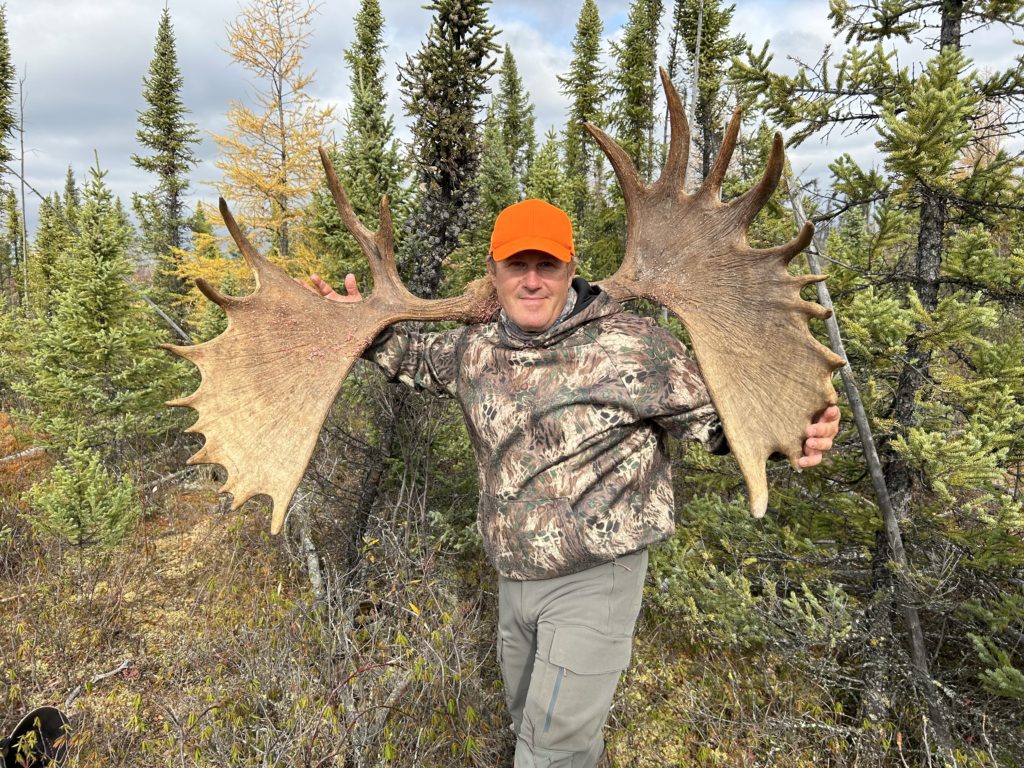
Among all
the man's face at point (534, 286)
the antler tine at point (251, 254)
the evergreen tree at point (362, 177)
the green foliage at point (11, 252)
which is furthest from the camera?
the green foliage at point (11, 252)

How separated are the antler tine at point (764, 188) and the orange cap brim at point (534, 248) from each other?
78 cm

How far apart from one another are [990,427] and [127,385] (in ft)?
32.6

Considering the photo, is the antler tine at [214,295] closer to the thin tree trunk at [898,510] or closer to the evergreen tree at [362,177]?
the thin tree trunk at [898,510]

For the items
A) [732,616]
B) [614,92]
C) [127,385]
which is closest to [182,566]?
[127,385]

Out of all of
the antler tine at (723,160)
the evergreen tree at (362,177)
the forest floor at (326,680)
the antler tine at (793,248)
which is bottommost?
the forest floor at (326,680)

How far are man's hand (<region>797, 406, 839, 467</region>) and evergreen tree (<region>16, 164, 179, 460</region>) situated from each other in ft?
27.4

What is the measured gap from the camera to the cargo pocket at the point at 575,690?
1.93 m

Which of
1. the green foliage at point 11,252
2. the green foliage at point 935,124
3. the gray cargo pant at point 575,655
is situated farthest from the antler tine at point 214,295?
the green foliage at point 11,252

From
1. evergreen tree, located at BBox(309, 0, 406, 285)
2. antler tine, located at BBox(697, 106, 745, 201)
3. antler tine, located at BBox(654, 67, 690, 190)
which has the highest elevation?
evergreen tree, located at BBox(309, 0, 406, 285)

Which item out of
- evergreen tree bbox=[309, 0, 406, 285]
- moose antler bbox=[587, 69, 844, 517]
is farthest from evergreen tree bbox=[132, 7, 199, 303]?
moose antler bbox=[587, 69, 844, 517]

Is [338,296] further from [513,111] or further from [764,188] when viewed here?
[513,111]

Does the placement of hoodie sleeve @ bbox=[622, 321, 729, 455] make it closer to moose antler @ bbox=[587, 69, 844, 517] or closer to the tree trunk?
moose antler @ bbox=[587, 69, 844, 517]

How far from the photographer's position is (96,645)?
442 cm

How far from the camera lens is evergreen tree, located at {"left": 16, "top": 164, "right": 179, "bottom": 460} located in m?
7.11
